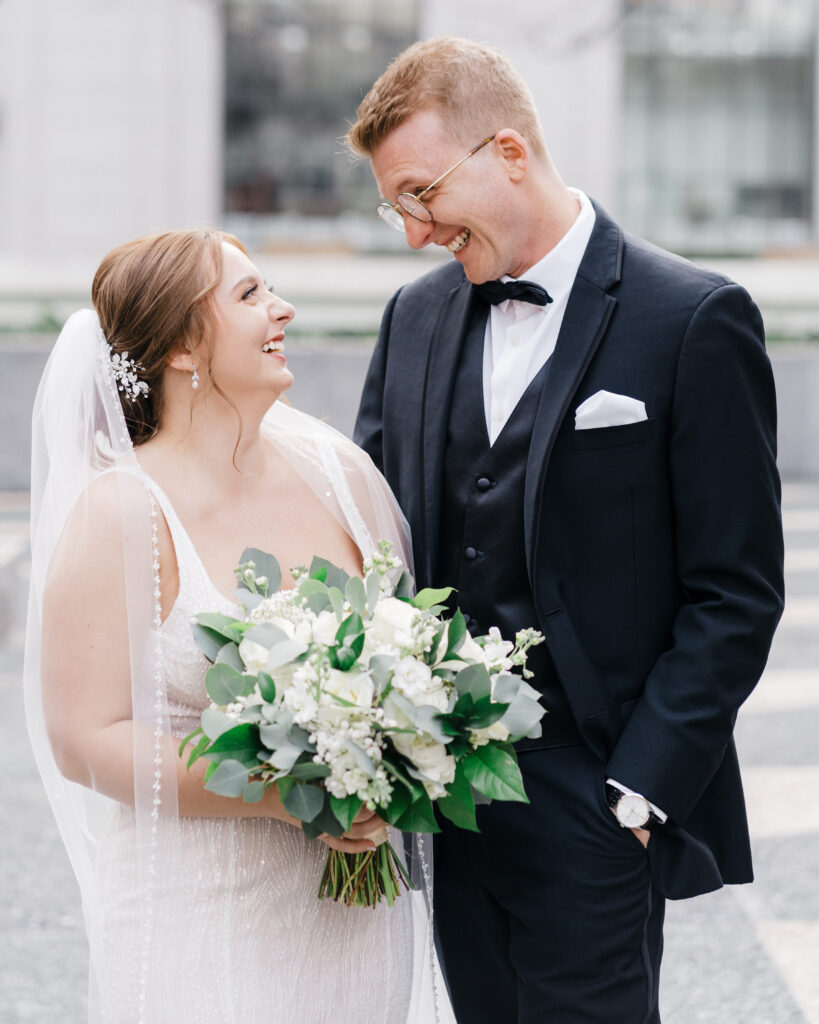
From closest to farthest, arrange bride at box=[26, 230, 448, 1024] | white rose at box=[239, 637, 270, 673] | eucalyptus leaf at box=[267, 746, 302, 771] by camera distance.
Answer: eucalyptus leaf at box=[267, 746, 302, 771], white rose at box=[239, 637, 270, 673], bride at box=[26, 230, 448, 1024]

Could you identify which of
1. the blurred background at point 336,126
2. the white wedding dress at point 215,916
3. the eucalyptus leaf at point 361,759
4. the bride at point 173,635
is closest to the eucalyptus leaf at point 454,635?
the eucalyptus leaf at point 361,759

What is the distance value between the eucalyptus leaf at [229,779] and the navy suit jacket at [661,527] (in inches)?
26.9

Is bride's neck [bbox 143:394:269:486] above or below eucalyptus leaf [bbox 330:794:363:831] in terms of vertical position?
above

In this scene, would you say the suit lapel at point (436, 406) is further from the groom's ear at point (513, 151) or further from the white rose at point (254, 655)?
the white rose at point (254, 655)

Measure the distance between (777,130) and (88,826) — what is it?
65.1 ft

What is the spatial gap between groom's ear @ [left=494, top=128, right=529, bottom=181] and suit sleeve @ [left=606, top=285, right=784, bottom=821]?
49 centimetres

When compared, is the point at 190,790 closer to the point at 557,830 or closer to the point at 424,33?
the point at 557,830

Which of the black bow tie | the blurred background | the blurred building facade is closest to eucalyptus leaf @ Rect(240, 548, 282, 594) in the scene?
the black bow tie

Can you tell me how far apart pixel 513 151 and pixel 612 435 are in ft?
2.06

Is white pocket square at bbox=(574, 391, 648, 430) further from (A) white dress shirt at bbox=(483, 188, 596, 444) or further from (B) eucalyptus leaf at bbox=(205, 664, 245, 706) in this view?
(B) eucalyptus leaf at bbox=(205, 664, 245, 706)

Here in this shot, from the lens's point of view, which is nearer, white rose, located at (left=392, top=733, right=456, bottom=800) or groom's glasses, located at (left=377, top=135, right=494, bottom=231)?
white rose, located at (left=392, top=733, right=456, bottom=800)

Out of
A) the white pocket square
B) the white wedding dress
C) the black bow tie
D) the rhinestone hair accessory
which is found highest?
the black bow tie

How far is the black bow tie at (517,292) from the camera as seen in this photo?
100 inches

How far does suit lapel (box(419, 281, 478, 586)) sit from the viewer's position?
102 inches
